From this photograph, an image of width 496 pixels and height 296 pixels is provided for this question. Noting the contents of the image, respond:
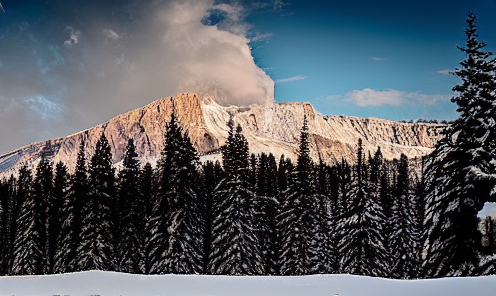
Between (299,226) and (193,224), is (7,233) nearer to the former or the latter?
(193,224)

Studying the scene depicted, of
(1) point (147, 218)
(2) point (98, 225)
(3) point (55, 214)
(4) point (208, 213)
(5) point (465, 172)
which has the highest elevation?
(5) point (465, 172)

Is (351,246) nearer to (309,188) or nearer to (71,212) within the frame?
(309,188)

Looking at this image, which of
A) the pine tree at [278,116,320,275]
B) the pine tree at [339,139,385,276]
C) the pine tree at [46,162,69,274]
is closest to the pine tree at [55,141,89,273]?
the pine tree at [46,162,69,274]

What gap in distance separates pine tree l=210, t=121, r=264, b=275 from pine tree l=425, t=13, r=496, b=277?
17.3 metres

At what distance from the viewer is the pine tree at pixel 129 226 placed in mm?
40000

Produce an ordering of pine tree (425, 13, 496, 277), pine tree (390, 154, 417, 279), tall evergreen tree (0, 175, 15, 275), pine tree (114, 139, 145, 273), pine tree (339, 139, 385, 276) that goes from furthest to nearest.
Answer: tall evergreen tree (0, 175, 15, 275)
pine tree (390, 154, 417, 279)
pine tree (114, 139, 145, 273)
pine tree (339, 139, 385, 276)
pine tree (425, 13, 496, 277)

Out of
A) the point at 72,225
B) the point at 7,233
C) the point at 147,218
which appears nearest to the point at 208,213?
the point at 147,218

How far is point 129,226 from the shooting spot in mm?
40438

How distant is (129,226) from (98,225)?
11.2 feet

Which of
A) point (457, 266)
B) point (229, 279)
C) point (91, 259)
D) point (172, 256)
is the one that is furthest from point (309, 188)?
point (229, 279)

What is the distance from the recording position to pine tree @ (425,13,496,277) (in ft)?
64.1

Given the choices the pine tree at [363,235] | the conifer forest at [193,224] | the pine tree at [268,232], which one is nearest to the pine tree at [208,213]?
the conifer forest at [193,224]

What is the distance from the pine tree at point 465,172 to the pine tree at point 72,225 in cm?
2863

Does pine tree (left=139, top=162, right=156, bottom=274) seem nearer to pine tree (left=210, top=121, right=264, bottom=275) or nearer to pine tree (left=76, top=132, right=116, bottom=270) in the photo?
pine tree (left=76, top=132, right=116, bottom=270)
